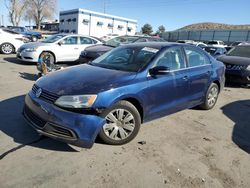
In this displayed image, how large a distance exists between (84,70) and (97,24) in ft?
177

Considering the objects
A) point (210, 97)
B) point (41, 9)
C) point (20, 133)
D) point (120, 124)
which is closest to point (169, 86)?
point (120, 124)

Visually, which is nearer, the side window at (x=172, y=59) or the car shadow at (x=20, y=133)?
the car shadow at (x=20, y=133)

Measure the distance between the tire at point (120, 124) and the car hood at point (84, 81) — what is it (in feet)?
1.10

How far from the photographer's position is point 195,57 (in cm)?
509

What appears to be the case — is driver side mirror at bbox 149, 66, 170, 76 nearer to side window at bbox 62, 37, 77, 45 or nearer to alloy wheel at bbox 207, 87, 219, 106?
alloy wheel at bbox 207, 87, 219, 106

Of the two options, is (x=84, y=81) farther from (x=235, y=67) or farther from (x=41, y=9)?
(x=41, y=9)

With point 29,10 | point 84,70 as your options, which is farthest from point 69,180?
point 29,10

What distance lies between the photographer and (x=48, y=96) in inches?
133

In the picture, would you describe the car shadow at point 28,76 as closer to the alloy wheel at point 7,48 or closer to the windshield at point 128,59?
the windshield at point 128,59

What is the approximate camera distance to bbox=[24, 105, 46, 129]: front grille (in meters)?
3.31

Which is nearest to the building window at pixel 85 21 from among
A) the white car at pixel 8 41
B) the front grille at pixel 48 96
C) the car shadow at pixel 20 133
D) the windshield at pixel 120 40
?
the white car at pixel 8 41

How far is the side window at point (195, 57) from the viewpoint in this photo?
4.88 meters

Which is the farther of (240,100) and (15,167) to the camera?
(240,100)

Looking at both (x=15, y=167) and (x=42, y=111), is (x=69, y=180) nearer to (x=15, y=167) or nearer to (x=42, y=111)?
(x=15, y=167)
